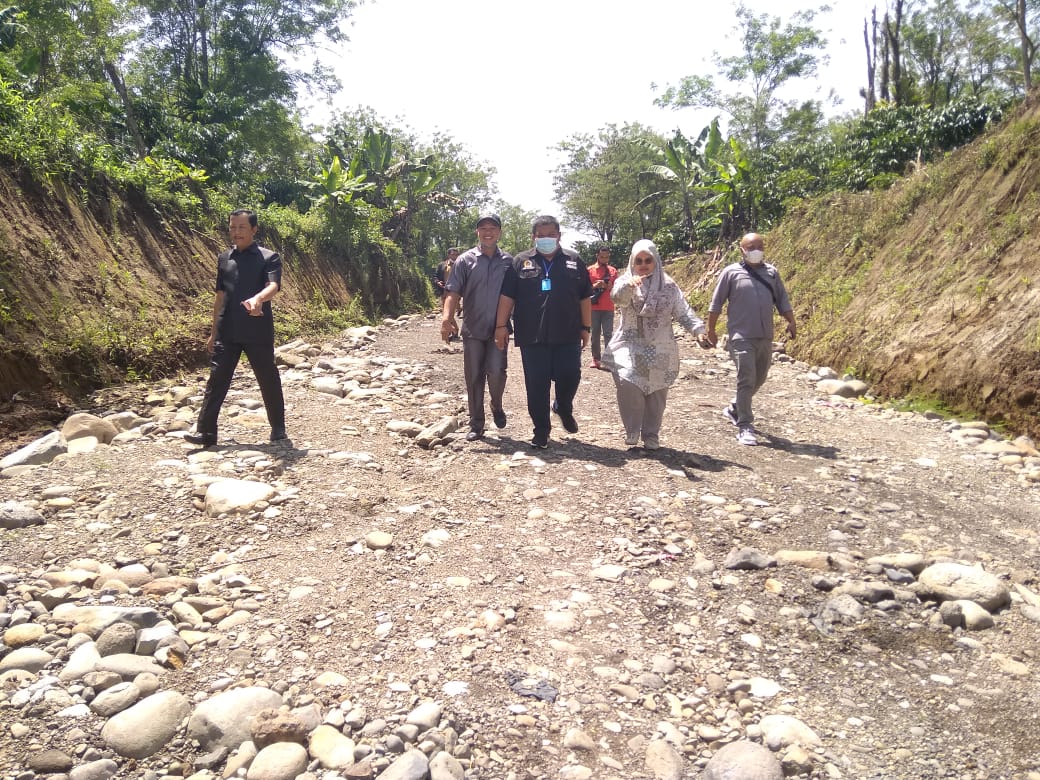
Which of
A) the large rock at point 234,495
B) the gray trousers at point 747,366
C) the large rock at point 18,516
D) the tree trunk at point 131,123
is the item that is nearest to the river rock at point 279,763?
the large rock at point 234,495

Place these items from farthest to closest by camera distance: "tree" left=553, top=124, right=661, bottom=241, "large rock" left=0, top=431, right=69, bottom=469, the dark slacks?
"tree" left=553, top=124, right=661, bottom=241 → the dark slacks → "large rock" left=0, top=431, right=69, bottom=469

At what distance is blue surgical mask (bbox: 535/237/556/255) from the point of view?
499cm

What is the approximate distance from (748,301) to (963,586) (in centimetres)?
316

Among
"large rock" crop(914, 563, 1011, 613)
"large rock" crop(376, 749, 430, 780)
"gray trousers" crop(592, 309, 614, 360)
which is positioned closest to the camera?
"large rock" crop(376, 749, 430, 780)

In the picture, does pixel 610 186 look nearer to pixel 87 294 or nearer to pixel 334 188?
pixel 334 188

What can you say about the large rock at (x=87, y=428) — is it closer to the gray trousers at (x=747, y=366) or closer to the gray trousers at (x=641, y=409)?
the gray trousers at (x=641, y=409)

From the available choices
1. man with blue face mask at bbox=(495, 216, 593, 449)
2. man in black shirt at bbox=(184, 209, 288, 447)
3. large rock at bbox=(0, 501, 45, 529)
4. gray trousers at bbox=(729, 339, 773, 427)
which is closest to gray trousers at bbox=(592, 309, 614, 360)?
gray trousers at bbox=(729, 339, 773, 427)

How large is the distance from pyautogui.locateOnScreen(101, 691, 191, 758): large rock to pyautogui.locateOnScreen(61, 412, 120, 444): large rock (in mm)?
3450

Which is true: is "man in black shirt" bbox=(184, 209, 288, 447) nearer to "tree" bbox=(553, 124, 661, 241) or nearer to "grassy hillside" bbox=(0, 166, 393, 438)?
"grassy hillside" bbox=(0, 166, 393, 438)

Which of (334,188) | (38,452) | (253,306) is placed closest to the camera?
(38,452)

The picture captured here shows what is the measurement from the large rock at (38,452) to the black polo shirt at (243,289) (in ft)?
4.13

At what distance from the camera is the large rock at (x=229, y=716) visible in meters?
2.11

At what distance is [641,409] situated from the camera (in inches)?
200

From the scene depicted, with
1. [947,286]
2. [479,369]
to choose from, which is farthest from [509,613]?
[947,286]
